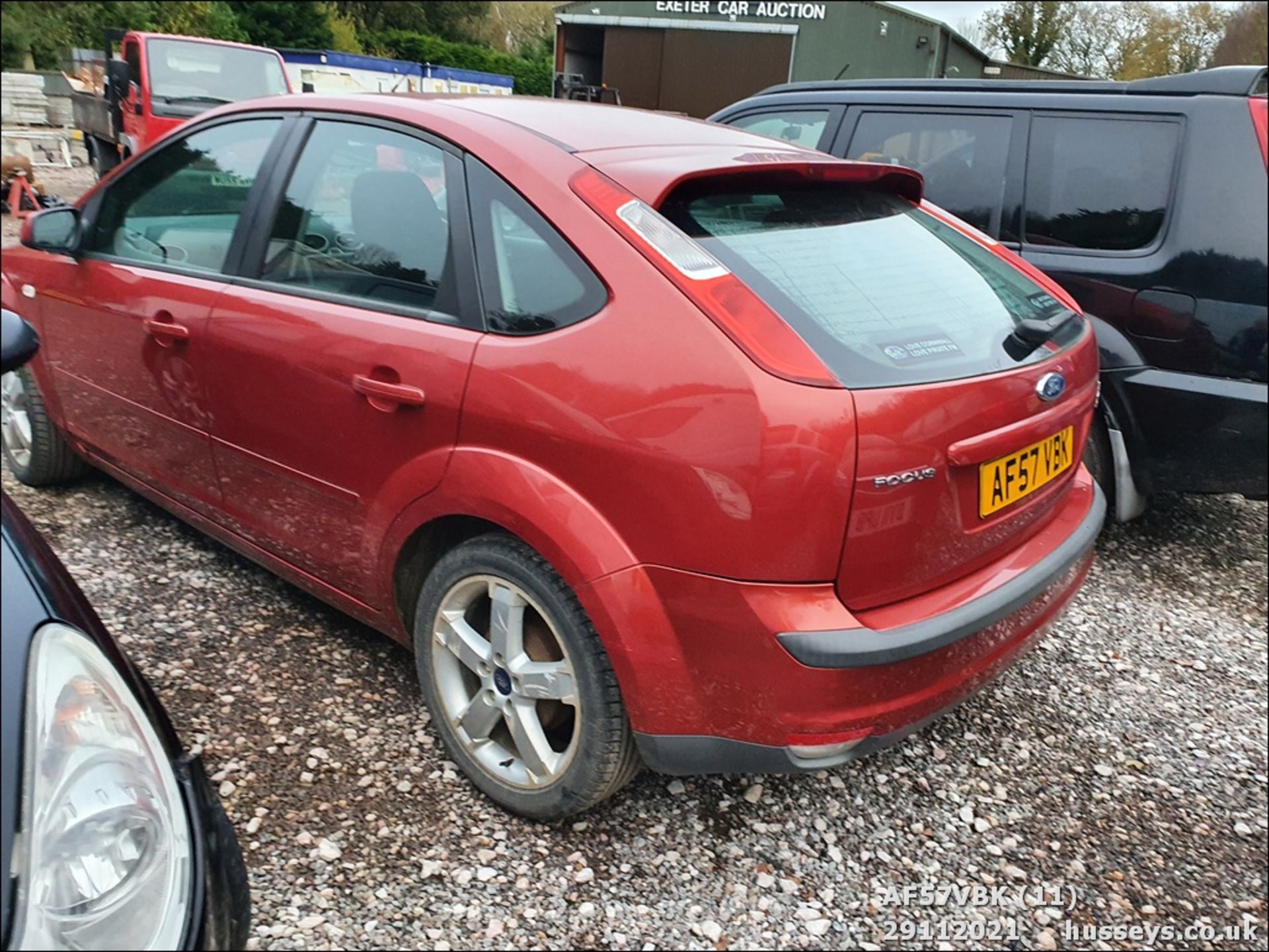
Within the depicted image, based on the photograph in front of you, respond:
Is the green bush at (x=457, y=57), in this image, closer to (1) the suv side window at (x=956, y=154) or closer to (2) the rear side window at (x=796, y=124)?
(2) the rear side window at (x=796, y=124)

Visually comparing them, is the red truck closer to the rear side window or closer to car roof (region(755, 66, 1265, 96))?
the rear side window

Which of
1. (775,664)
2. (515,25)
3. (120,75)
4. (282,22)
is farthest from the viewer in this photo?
(515,25)

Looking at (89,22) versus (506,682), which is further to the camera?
(89,22)

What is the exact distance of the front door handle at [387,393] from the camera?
2.23m

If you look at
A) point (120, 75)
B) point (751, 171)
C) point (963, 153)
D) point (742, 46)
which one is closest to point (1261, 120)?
point (963, 153)

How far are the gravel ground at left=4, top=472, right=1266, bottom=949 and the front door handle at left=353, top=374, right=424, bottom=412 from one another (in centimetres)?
94

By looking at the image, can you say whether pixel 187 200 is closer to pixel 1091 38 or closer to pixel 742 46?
pixel 742 46

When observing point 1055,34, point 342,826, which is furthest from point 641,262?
point 1055,34

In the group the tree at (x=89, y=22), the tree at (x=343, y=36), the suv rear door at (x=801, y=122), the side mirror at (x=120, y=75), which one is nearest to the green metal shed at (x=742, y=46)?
the tree at (x=343, y=36)

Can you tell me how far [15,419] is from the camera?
4.04 metres

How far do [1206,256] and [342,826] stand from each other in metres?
3.38

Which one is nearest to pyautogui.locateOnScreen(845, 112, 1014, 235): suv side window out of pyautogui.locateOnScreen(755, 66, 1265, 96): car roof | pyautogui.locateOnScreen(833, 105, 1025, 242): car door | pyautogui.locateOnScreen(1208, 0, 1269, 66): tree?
pyautogui.locateOnScreen(833, 105, 1025, 242): car door

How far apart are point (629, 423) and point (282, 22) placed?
32132 millimetres

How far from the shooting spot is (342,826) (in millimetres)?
2254
